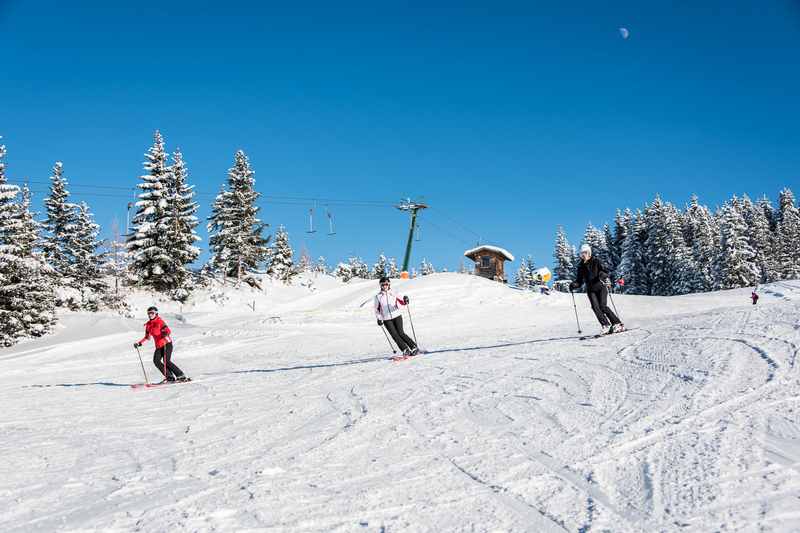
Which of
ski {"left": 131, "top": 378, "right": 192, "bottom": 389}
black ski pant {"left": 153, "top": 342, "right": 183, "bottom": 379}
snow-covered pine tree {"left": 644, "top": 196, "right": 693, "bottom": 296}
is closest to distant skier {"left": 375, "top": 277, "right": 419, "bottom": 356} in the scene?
ski {"left": 131, "top": 378, "right": 192, "bottom": 389}

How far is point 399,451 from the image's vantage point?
500 centimetres

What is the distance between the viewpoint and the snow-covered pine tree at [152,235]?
1731 inches

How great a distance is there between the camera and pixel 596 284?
1192cm

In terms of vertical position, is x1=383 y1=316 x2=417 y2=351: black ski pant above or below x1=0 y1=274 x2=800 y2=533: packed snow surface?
above

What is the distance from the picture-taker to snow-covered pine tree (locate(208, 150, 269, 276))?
168 ft

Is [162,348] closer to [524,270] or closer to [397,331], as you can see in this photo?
[397,331]

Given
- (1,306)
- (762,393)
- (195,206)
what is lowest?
(762,393)

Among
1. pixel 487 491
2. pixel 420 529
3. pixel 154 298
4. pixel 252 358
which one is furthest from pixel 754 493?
pixel 154 298

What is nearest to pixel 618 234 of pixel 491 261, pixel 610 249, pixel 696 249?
pixel 610 249

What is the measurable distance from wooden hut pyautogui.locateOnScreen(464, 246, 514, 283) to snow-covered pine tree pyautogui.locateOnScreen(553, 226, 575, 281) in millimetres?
33503

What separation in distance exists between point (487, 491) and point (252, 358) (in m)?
14.9

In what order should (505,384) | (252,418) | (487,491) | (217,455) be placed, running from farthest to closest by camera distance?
(505,384)
(252,418)
(217,455)
(487,491)

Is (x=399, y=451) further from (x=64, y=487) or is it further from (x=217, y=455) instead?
(x=64, y=487)

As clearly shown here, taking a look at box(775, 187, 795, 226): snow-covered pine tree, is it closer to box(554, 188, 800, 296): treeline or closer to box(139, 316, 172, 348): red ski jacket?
box(554, 188, 800, 296): treeline
